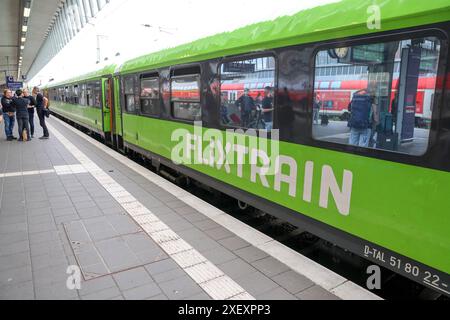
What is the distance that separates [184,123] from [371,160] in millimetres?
3721

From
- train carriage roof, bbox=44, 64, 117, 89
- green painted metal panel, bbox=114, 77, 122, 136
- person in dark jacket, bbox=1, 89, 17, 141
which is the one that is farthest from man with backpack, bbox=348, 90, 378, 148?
person in dark jacket, bbox=1, 89, 17, 141

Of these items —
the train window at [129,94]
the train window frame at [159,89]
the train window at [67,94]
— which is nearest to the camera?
the train window frame at [159,89]

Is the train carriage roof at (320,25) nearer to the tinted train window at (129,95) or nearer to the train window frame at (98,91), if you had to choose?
the tinted train window at (129,95)

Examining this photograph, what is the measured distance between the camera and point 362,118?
2.91m

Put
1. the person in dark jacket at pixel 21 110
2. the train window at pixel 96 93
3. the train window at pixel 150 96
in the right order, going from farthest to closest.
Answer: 1. the train window at pixel 96 93
2. the person in dark jacket at pixel 21 110
3. the train window at pixel 150 96

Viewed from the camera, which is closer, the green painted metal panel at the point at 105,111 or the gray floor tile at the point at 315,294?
the gray floor tile at the point at 315,294

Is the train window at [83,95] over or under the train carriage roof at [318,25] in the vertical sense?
under

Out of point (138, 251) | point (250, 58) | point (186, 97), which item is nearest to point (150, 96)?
point (186, 97)

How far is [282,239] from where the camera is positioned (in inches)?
175

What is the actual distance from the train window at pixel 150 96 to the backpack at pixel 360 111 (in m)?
4.76

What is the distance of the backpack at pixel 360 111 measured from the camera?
2.85 m

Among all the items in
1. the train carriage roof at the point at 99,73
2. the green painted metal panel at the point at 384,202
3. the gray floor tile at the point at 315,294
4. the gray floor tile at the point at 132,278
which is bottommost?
the gray floor tile at the point at 132,278

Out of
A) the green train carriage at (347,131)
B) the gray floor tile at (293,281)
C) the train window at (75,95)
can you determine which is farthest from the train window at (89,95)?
the gray floor tile at (293,281)
